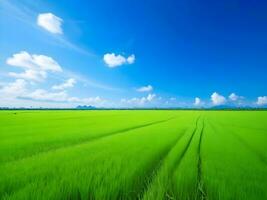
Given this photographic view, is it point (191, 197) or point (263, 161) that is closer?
point (191, 197)

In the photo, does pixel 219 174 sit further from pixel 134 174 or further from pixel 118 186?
pixel 118 186

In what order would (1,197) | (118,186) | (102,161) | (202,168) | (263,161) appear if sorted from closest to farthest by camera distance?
1. (1,197)
2. (118,186)
3. (202,168)
4. (102,161)
5. (263,161)

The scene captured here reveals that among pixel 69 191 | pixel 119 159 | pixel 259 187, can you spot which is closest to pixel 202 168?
pixel 259 187

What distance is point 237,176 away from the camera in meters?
4.37

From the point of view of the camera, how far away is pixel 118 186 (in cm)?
353

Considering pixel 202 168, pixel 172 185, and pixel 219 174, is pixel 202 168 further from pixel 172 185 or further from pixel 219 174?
pixel 172 185

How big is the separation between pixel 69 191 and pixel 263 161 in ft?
19.3

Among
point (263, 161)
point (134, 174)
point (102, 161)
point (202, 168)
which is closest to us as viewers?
point (134, 174)

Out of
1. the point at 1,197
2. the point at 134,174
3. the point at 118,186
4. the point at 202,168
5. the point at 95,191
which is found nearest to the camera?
the point at 1,197

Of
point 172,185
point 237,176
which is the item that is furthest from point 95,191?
point 237,176

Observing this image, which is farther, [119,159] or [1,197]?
A: [119,159]

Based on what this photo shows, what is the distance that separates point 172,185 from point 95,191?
5.02 ft

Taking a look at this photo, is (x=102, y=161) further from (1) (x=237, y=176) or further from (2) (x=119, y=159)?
(1) (x=237, y=176)

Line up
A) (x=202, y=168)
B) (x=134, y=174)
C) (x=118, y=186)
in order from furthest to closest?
(x=202, y=168), (x=134, y=174), (x=118, y=186)
